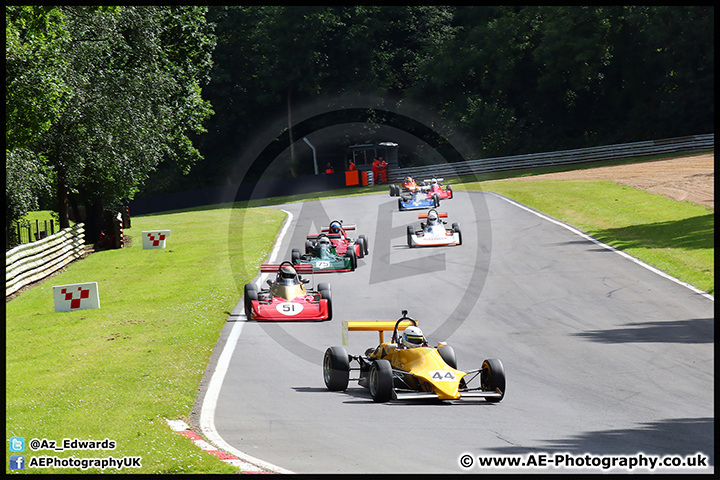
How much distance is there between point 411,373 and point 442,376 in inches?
18.1

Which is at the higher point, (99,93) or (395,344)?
(99,93)

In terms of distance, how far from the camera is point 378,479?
7.59 metres

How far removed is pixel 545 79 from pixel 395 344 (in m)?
52.0

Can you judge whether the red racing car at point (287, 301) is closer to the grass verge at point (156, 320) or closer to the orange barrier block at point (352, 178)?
the grass verge at point (156, 320)

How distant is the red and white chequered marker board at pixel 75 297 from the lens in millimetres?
18156

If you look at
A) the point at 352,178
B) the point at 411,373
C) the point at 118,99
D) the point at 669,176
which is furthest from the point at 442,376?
the point at 352,178

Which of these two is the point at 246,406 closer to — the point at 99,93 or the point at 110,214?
→ the point at 99,93

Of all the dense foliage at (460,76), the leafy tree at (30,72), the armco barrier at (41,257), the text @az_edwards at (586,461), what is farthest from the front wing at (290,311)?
the dense foliage at (460,76)

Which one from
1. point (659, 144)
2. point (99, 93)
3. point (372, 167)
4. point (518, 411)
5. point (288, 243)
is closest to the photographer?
point (518, 411)

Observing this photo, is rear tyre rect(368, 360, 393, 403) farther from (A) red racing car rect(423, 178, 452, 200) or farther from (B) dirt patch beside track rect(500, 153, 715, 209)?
(A) red racing car rect(423, 178, 452, 200)

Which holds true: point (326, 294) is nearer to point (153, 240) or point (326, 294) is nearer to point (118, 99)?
point (118, 99)

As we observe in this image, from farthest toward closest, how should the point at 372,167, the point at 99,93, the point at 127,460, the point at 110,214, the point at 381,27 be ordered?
the point at 381,27 < the point at 372,167 < the point at 110,214 < the point at 99,93 < the point at 127,460

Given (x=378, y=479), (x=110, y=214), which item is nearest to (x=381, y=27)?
(x=110, y=214)

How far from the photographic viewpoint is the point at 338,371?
11.4 metres
